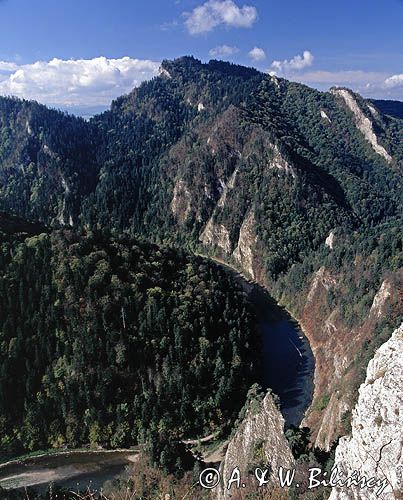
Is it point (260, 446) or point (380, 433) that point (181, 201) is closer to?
point (260, 446)

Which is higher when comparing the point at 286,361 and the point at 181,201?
the point at 181,201

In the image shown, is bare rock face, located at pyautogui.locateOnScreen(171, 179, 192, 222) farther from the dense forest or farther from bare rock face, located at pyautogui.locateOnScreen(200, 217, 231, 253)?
the dense forest

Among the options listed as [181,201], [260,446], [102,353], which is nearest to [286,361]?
[102,353]

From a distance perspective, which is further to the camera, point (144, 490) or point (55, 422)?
point (55, 422)

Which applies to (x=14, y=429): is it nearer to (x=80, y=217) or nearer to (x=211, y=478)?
(x=211, y=478)

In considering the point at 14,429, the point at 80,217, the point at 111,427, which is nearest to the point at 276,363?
the point at 111,427

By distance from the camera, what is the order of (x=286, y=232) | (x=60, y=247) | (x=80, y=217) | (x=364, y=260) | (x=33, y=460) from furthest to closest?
(x=80, y=217) → (x=286, y=232) → (x=364, y=260) → (x=60, y=247) → (x=33, y=460)

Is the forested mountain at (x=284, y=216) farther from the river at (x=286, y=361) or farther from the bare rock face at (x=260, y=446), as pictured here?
the bare rock face at (x=260, y=446)

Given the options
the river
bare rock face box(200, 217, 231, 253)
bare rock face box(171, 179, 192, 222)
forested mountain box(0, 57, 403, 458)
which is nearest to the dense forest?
the river
